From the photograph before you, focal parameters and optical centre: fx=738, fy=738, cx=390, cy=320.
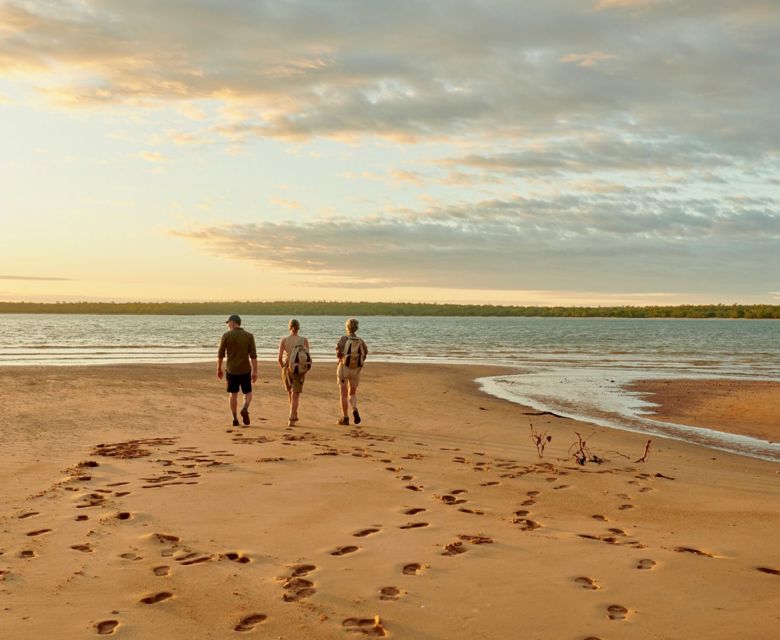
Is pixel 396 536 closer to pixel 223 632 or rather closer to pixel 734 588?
pixel 223 632

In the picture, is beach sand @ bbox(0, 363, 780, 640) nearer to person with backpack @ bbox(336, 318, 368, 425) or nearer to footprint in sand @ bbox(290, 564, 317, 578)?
footprint in sand @ bbox(290, 564, 317, 578)

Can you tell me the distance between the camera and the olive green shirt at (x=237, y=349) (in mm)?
14547

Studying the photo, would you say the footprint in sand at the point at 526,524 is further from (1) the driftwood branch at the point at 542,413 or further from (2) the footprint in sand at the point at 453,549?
(1) the driftwood branch at the point at 542,413

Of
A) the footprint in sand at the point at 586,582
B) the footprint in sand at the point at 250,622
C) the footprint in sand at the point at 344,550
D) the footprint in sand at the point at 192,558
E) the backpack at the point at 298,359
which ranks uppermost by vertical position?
the backpack at the point at 298,359

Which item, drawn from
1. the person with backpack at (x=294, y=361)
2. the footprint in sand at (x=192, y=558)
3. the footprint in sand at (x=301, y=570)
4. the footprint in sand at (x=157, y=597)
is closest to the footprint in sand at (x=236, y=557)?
the footprint in sand at (x=192, y=558)

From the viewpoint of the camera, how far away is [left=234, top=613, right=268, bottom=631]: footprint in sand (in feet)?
15.4

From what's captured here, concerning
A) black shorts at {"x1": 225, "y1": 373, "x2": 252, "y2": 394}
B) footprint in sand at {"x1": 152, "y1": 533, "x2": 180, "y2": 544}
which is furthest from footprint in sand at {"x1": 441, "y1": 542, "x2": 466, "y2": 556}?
black shorts at {"x1": 225, "y1": 373, "x2": 252, "y2": 394}

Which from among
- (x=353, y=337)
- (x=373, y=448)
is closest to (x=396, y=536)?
(x=373, y=448)

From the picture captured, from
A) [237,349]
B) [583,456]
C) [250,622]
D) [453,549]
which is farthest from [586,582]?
[237,349]

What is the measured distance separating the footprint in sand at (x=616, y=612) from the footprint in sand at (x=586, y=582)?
1.12 feet

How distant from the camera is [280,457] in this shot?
35.6ft

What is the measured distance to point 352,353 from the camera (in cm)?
1478

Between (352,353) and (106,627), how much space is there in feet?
33.4

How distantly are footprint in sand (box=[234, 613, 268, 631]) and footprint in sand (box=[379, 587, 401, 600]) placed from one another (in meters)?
0.85
